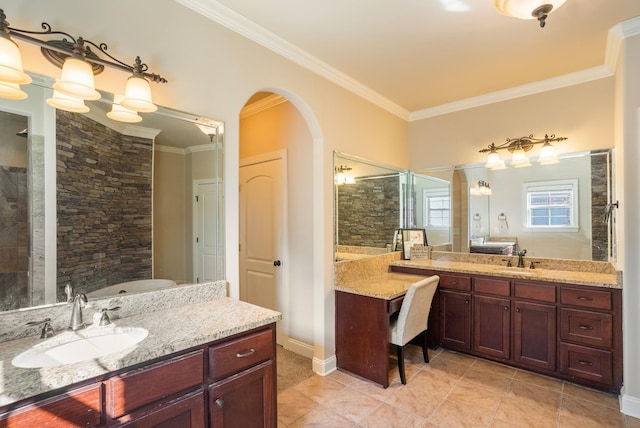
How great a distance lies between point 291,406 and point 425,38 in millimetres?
2929

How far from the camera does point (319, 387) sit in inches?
100

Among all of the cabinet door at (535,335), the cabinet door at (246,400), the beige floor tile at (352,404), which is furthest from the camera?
the cabinet door at (535,335)

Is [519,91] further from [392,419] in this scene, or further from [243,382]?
[243,382]

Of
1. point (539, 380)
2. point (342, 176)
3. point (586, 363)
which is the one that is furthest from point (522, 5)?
point (539, 380)

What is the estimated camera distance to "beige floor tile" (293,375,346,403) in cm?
242

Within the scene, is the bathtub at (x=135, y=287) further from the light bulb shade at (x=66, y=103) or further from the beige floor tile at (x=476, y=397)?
the beige floor tile at (x=476, y=397)

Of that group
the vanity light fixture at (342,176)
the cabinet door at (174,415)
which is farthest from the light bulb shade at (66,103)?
the vanity light fixture at (342,176)

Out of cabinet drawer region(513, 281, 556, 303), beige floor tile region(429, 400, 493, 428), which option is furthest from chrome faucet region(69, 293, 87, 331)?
cabinet drawer region(513, 281, 556, 303)

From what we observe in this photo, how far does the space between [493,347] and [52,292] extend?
130 inches

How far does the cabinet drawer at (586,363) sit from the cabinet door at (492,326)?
408 mm

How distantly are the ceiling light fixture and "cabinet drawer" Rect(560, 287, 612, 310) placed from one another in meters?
2.07

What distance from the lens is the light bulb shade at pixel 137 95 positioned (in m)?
1.55

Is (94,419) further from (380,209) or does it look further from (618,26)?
(618,26)

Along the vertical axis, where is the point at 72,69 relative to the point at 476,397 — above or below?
above
